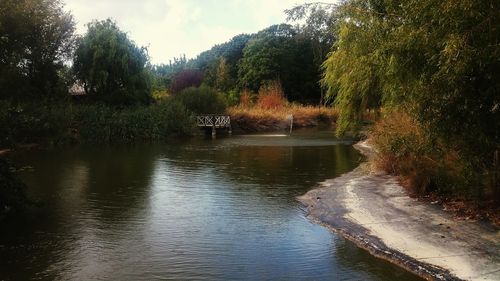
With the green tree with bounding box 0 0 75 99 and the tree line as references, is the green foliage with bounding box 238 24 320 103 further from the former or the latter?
the green tree with bounding box 0 0 75 99

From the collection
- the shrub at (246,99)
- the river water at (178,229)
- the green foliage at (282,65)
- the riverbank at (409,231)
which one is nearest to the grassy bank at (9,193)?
the river water at (178,229)

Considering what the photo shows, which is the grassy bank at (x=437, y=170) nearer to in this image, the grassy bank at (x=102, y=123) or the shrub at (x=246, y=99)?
the grassy bank at (x=102, y=123)

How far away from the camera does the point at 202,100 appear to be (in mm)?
38906

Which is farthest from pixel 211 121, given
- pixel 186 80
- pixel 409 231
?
pixel 409 231

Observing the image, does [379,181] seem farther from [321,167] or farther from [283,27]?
[283,27]

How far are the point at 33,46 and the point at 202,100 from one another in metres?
12.6

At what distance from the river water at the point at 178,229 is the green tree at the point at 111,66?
16.0 m

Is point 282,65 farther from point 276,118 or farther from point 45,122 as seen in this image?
point 45,122

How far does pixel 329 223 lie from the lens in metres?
10.2

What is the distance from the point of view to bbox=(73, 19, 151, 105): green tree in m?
33.8

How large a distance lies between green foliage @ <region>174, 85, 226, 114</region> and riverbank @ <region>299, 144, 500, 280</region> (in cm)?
2617

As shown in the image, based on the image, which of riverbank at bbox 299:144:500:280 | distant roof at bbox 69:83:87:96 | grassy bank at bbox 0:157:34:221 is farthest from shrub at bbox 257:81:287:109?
grassy bank at bbox 0:157:34:221

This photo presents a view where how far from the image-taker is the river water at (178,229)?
7676 millimetres

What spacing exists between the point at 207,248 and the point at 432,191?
5.74m
